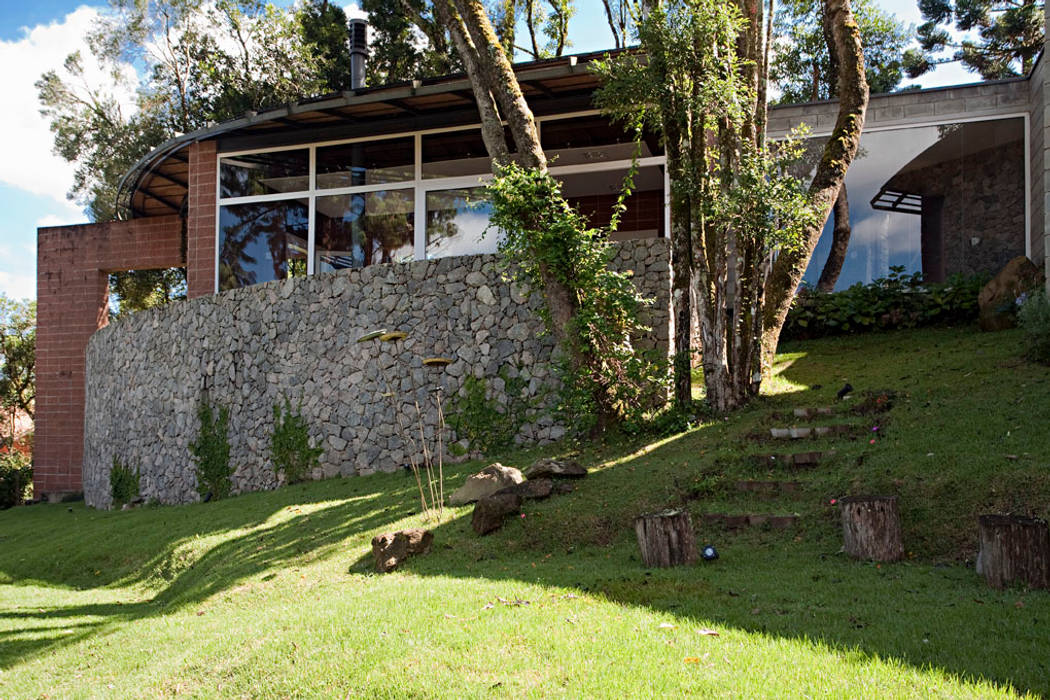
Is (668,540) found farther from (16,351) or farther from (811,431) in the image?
(16,351)

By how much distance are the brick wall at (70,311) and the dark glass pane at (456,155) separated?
27.4ft

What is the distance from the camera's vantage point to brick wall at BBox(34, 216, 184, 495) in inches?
719

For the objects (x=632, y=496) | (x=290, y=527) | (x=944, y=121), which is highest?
(x=944, y=121)

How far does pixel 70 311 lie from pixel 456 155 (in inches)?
441

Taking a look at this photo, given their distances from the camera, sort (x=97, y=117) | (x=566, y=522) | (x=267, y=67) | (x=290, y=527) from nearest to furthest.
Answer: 1. (x=566, y=522)
2. (x=290, y=527)
3. (x=267, y=67)
4. (x=97, y=117)

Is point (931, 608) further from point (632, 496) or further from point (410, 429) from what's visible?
point (410, 429)

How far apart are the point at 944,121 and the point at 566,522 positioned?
31.7 ft

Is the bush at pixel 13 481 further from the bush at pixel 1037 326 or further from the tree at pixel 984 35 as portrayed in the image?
the tree at pixel 984 35

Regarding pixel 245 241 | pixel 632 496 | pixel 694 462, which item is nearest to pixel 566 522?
pixel 632 496

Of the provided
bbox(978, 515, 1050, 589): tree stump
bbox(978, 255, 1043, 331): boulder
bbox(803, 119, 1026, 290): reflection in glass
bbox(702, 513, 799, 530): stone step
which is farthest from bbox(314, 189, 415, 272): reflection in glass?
bbox(978, 515, 1050, 589): tree stump

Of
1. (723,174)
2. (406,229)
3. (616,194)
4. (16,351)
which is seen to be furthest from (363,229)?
(16,351)

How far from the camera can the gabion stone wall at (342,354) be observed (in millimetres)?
10750

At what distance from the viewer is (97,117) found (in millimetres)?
22953

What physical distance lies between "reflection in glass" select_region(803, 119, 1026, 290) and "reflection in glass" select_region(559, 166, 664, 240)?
264 centimetres
